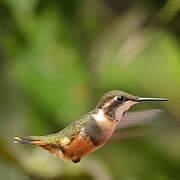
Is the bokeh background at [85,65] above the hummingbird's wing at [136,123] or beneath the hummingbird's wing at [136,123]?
above

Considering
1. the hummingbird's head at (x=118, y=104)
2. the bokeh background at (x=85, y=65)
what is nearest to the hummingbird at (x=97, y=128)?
the hummingbird's head at (x=118, y=104)

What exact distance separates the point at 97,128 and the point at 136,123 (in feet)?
0.21

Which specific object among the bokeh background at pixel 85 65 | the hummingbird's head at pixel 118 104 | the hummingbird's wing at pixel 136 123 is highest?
the bokeh background at pixel 85 65

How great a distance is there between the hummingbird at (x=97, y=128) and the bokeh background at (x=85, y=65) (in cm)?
118

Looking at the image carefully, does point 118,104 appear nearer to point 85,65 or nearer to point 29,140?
point 29,140

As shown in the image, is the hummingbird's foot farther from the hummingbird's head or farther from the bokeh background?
the bokeh background

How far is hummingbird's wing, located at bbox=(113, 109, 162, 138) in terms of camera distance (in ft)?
1.55

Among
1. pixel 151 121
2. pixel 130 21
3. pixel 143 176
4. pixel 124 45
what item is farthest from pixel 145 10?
pixel 151 121

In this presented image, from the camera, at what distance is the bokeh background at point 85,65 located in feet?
5.91

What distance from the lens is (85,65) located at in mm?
1915

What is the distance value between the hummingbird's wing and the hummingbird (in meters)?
0.02

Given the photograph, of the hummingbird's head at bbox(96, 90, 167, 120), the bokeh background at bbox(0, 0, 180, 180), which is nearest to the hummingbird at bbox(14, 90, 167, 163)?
the hummingbird's head at bbox(96, 90, 167, 120)

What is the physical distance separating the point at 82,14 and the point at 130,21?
0.78 feet

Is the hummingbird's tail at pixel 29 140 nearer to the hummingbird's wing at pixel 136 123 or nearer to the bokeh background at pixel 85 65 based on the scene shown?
the hummingbird's wing at pixel 136 123
